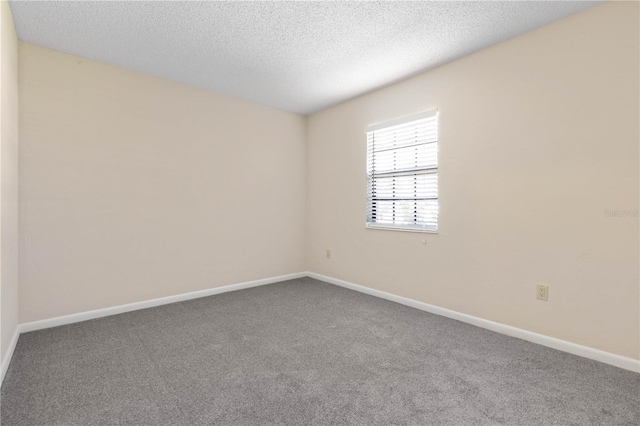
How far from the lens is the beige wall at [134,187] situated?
2.80m

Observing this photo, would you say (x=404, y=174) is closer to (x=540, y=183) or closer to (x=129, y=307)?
(x=540, y=183)

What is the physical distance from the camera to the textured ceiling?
2.26 metres

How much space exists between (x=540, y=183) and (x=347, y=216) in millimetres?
2238

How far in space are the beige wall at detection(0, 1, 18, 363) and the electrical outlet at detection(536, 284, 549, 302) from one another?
149 inches

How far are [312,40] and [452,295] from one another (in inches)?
106

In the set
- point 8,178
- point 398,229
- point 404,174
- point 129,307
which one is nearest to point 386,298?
point 398,229

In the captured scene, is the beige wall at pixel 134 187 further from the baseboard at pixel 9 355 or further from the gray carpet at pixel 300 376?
the gray carpet at pixel 300 376

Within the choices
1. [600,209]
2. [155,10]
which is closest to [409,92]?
[600,209]

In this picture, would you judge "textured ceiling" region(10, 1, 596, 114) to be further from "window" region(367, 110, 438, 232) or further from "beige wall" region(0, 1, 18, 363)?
"window" region(367, 110, 438, 232)

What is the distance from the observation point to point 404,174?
3.54m

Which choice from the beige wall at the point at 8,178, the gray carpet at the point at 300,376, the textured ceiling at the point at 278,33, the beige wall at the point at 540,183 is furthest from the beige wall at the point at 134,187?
the beige wall at the point at 540,183

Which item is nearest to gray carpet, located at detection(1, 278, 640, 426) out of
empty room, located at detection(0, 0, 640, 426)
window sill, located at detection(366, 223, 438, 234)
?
empty room, located at detection(0, 0, 640, 426)

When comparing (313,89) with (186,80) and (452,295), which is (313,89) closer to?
(186,80)

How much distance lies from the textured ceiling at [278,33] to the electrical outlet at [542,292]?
206 centimetres
